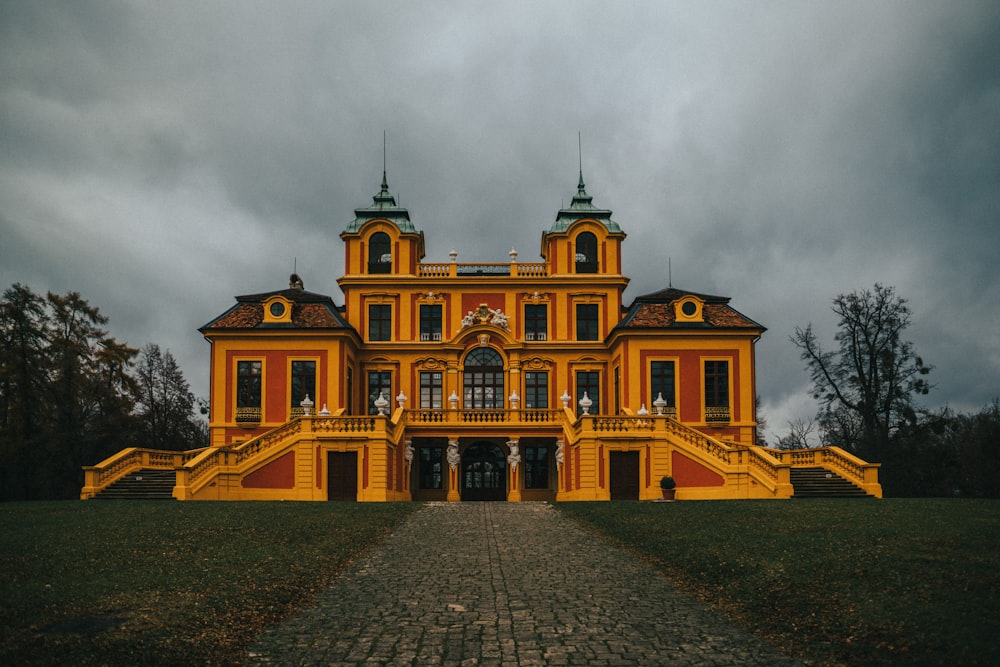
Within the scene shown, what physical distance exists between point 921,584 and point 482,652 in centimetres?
574

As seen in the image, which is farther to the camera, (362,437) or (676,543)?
(362,437)

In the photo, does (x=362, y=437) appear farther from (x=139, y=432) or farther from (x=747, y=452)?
(x=139, y=432)

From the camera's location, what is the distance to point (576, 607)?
12.3 m

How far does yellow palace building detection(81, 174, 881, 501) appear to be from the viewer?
34.3 m

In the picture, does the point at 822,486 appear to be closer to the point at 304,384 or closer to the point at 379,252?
the point at 304,384

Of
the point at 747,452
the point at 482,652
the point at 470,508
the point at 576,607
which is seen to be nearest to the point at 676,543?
the point at 576,607

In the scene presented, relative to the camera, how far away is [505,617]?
11.7 meters

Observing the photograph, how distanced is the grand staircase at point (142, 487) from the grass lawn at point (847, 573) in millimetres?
16758

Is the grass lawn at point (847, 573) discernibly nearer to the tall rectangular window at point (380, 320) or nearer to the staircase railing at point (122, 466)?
the staircase railing at point (122, 466)

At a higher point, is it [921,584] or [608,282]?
[608,282]

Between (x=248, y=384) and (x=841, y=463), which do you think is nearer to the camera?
(x=841, y=463)

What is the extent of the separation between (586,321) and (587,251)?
3360mm

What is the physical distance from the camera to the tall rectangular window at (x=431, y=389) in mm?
44031

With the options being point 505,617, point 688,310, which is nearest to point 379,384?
point 688,310
